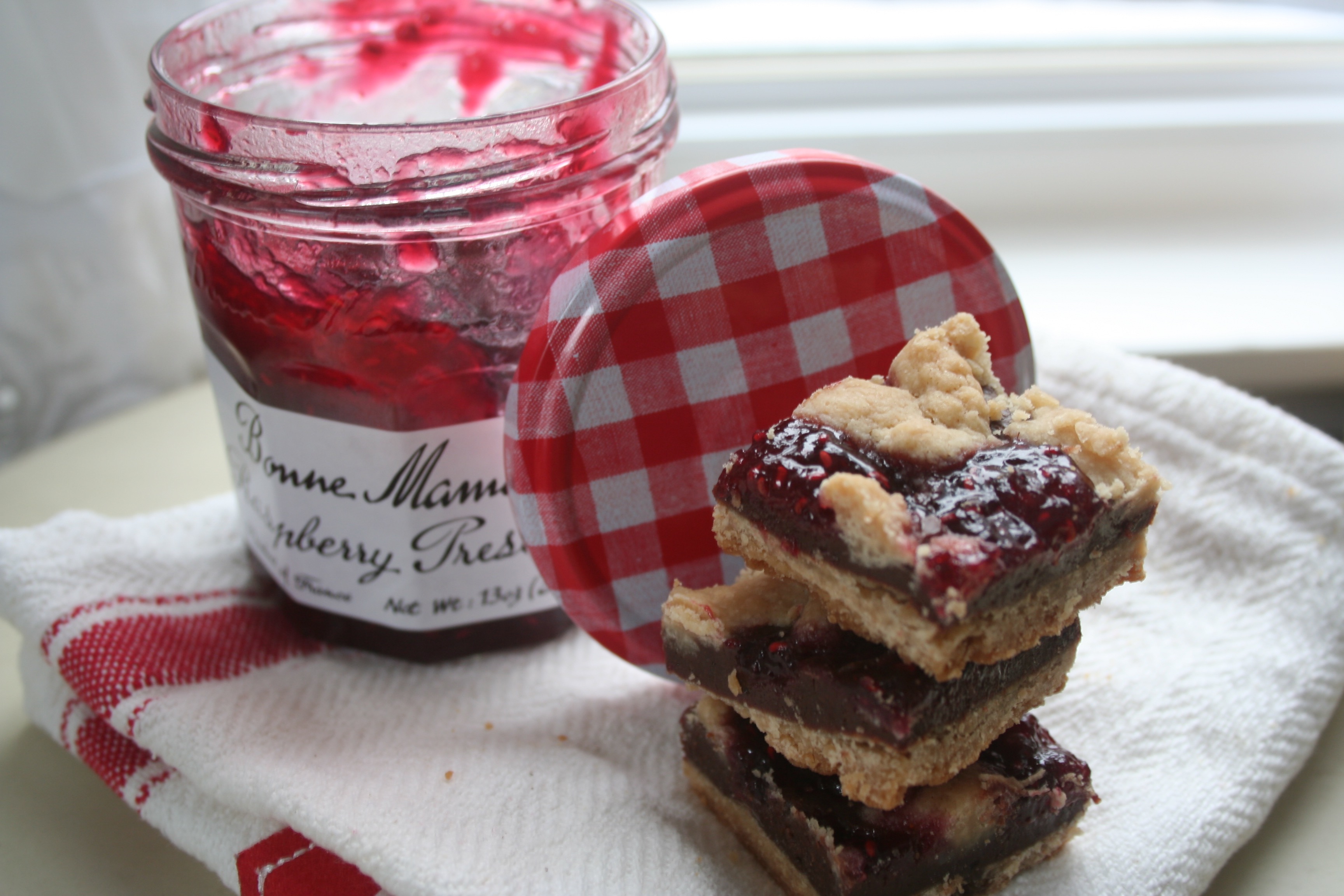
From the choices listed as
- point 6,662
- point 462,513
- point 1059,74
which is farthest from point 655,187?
point 1059,74

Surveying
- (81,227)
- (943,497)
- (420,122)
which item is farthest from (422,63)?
(943,497)

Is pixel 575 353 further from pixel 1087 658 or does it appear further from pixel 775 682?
pixel 1087 658

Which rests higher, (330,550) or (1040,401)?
(1040,401)

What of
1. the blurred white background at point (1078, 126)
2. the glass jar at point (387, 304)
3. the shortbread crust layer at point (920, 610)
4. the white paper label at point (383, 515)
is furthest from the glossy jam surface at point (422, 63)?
the shortbread crust layer at point (920, 610)

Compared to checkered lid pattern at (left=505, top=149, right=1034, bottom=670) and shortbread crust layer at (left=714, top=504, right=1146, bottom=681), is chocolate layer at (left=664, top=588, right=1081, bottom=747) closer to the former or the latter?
shortbread crust layer at (left=714, top=504, right=1146, bottom=681)

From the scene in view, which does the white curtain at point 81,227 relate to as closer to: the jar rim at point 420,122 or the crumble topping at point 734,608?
the jar rim at point 420,122

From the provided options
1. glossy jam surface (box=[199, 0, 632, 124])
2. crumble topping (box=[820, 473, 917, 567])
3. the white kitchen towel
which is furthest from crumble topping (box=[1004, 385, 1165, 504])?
glossy jam surface (box=[199, 0, 632, 124])

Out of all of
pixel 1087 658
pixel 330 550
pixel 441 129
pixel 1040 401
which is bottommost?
pixel 1087 658

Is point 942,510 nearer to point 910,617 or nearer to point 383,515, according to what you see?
point 910,617
